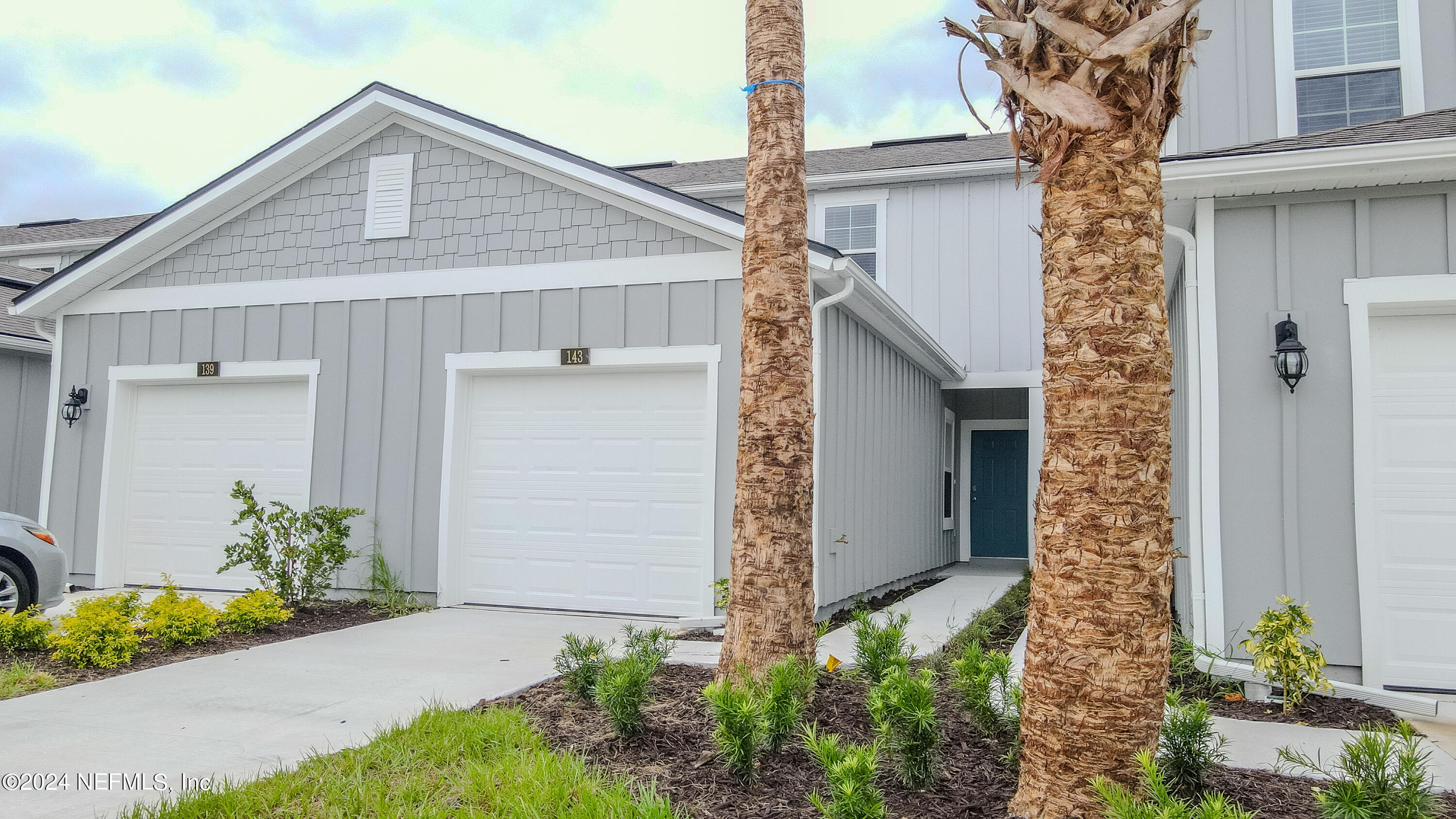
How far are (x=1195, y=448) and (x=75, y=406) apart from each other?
10224 millimetres

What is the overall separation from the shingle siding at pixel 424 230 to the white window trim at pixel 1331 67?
486cm

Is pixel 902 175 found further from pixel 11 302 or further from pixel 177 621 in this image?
pixel 11 302

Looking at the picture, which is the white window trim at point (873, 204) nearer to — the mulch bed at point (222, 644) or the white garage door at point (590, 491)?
the white garage door at point (590, 491)

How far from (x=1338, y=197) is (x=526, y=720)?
521 centimetres

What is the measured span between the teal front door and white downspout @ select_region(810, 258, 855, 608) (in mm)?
8368

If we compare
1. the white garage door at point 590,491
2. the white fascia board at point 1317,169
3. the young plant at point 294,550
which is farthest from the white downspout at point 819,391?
the young plant at point 294,550

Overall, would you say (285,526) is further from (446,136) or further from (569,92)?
(569,92)

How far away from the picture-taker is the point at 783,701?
10.9ft

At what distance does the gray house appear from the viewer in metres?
7.42

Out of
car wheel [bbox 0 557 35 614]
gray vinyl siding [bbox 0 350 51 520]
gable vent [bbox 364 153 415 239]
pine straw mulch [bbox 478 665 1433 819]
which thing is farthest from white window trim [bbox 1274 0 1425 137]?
gray vinyl siding [bbox 0 350 51 520]

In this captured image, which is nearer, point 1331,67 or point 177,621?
point 177,621

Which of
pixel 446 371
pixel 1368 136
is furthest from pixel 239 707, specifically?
pixel 1368 136

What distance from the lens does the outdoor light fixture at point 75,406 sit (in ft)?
29.6

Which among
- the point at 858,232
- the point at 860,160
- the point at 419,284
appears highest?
the point at 860,160
